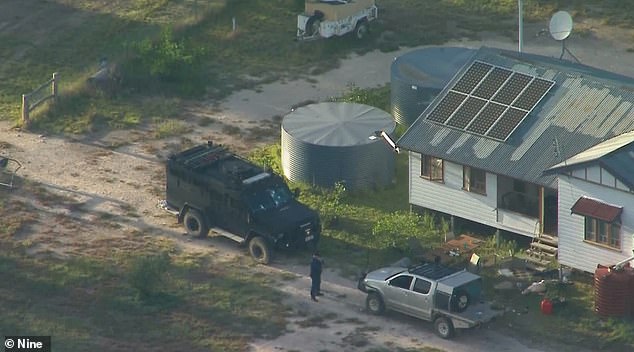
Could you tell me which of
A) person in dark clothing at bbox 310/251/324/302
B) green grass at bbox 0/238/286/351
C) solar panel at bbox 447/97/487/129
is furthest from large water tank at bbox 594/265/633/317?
green grass at bbox 0/238/286/351

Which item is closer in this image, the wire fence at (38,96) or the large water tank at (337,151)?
the large water tank at (337,151)

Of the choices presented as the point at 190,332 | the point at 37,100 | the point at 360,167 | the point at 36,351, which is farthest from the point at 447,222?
the point at 37,100

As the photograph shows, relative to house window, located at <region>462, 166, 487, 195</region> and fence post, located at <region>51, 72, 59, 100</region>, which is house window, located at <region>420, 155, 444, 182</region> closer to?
house window, located at <region>462, 166, 487, 195</region>

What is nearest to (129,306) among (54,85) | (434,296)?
(434,296)

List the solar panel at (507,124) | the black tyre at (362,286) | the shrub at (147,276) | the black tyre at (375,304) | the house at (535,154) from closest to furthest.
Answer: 1. the black tyre at (375,304)
2. the black tyre at (362,286)
3. the shrub at (147,276)
4. the house at (535,154)
5. the solar panel at (507,124)

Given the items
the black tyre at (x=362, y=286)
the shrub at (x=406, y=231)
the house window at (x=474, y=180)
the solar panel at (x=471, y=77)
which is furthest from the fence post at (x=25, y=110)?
the black tyre at (x=362, y=286)

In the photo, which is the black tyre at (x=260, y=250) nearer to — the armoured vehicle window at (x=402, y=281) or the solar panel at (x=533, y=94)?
the armoured vehicle window at (x=402, y=281)
